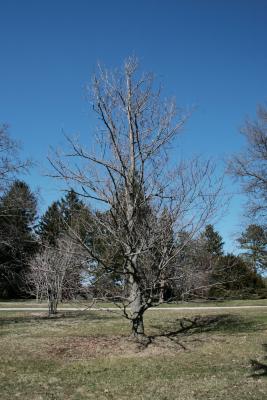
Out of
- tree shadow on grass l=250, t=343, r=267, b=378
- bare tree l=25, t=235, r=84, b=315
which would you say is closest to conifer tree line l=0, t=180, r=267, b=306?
bare tree l=25, t=235, r=84, b=315

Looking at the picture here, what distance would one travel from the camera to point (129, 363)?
9.05 metres

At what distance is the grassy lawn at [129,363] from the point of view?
7.19 m

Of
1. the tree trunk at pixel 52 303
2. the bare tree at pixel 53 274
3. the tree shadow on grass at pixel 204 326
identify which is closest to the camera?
the tree shadow on grass at pixel 204 326

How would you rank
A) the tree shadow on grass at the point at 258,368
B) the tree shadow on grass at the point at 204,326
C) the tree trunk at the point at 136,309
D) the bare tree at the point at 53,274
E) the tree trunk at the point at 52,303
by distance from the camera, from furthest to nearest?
the tree trunk at the point at 52,303 < the bare tree at the point at 53,274 < the tree shadow on grass at the point at 204,326 < the tree trunk at the point at 136,309 < the tree shadow on grass at the point at 258,368

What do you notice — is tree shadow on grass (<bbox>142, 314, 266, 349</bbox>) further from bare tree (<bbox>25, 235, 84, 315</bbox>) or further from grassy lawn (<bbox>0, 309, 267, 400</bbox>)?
bare tree (<bbox>25, 235, 84, 315</bbox>)

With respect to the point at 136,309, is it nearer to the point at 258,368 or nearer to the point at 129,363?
the point at 129,363

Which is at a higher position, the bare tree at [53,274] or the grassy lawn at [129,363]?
the bare tree at [53,274]

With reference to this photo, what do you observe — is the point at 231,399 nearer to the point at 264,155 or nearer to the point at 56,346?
the point at 56,346

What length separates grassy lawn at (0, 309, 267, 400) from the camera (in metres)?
7.19

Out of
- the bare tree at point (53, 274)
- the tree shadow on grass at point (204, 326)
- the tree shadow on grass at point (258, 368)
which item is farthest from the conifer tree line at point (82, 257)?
the tree shadow on grass at point (258, 368)

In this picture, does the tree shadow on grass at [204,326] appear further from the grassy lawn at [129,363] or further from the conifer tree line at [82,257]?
the conifer tree line at [82,257]

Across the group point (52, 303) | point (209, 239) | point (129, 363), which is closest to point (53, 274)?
point (52, 303)

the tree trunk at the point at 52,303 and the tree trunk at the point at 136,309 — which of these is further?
the tree trunk at the point at 52,303

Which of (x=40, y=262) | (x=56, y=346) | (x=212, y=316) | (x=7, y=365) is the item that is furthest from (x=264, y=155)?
(x=7, y=365)
